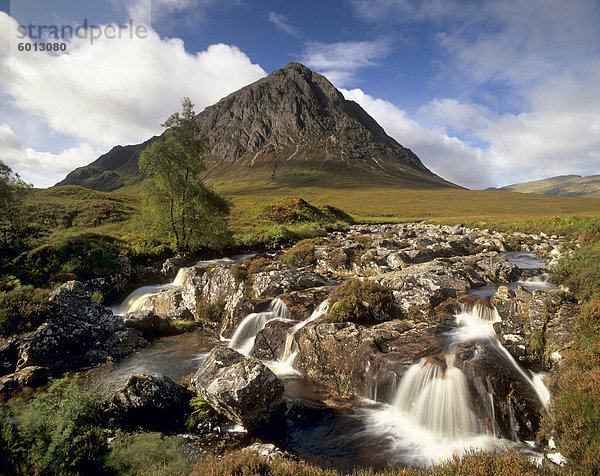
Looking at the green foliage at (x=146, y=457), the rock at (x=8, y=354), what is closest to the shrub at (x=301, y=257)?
the rock at (x=8, y=354)

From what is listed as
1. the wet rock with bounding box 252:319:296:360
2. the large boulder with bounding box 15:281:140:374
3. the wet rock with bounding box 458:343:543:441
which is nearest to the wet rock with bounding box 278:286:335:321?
the wet rock with bounding box 252:319:296:360

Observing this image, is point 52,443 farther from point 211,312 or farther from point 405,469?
point 211,312

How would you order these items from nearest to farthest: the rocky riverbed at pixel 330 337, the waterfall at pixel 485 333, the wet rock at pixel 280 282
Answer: the rocky riverbed at pixel 330 337 < the waterfall at pixel 485 333 < the wet rock at pixel 280 282

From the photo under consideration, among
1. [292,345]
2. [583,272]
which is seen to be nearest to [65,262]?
[292,345]

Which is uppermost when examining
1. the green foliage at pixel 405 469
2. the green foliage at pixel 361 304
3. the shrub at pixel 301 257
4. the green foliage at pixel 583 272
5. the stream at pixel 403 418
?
the green foliage at pixel 583 272

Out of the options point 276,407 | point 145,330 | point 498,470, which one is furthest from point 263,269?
point 498,470

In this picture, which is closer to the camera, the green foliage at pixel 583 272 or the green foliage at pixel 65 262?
the green foliage at pixel 583 272

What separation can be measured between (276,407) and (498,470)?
22.4 feet

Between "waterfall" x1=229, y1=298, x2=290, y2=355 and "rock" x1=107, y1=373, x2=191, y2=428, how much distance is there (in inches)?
223

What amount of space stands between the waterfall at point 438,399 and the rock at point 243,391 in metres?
4.71

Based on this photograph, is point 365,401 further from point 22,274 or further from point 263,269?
point 22,274

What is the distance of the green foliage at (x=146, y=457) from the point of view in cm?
640

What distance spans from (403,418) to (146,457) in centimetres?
826

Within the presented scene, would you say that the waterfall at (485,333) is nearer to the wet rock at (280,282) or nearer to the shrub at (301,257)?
the wet rock at (280,282)
